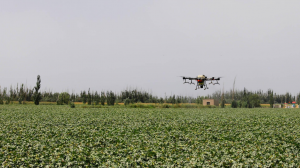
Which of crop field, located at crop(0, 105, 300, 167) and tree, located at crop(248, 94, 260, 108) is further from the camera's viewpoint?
tree, located at crop(248, 94, 260, 108)

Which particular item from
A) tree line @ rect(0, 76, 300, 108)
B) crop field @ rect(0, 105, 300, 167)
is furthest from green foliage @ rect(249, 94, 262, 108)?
crop field @ rect(0, 105, 300, 167)

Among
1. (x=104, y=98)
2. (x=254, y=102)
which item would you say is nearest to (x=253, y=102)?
(x=254, y=102)

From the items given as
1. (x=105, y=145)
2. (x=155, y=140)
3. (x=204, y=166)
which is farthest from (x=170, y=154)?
(x=105, y=145)

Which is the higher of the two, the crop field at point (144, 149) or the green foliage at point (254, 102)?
the green foliage at point (254, 102)

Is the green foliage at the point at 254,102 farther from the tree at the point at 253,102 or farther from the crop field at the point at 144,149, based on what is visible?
the crop field at the point at 144,149

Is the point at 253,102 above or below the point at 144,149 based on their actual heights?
above

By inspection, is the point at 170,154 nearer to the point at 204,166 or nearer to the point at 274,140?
the point at 204,166

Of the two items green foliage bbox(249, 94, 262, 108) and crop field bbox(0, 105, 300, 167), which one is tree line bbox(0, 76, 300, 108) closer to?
green foliage bbox(249, 94, 262, 108)

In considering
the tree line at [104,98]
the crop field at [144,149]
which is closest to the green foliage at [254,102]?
the tree line at [104,98]

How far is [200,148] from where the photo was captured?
10.8 meters

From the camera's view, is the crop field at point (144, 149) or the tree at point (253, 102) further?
the tree at point (253, 102)

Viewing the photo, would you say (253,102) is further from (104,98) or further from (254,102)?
(104,98)

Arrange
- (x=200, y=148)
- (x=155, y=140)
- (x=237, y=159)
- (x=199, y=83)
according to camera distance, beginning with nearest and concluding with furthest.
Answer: (x=237, y=159)
(x=200, y=148)
(x=155, y=140)
(x=199, y=83)

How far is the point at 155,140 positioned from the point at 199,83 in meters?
7.71
